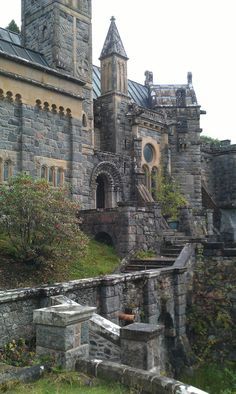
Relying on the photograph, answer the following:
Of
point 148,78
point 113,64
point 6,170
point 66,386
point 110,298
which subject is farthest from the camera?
point 148,78

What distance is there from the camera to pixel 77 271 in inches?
492

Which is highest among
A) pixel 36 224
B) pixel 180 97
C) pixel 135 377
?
pixel 180 97

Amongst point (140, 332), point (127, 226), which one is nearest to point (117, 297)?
point (140, 332)

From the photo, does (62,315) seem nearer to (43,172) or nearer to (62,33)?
(43,172)

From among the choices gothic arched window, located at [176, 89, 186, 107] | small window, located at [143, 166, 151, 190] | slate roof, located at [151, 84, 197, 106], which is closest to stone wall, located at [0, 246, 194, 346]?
small window, located at [143, 166, 151, 190]

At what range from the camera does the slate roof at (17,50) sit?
1934 cm

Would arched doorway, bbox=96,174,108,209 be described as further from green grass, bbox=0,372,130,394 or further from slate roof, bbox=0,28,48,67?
green grass, bbox=0,372,130,394

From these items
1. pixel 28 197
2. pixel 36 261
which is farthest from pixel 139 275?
pixel 28 197

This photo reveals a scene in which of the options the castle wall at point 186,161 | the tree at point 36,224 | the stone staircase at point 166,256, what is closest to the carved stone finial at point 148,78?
the castle wall at point 186,161

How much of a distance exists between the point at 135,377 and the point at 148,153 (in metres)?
25.4

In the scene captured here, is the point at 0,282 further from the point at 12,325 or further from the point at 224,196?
the point at 224,196

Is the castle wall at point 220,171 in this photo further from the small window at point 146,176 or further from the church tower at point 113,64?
the church tower at point 113,64

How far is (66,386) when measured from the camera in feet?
17.9

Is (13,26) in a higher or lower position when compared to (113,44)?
higher
